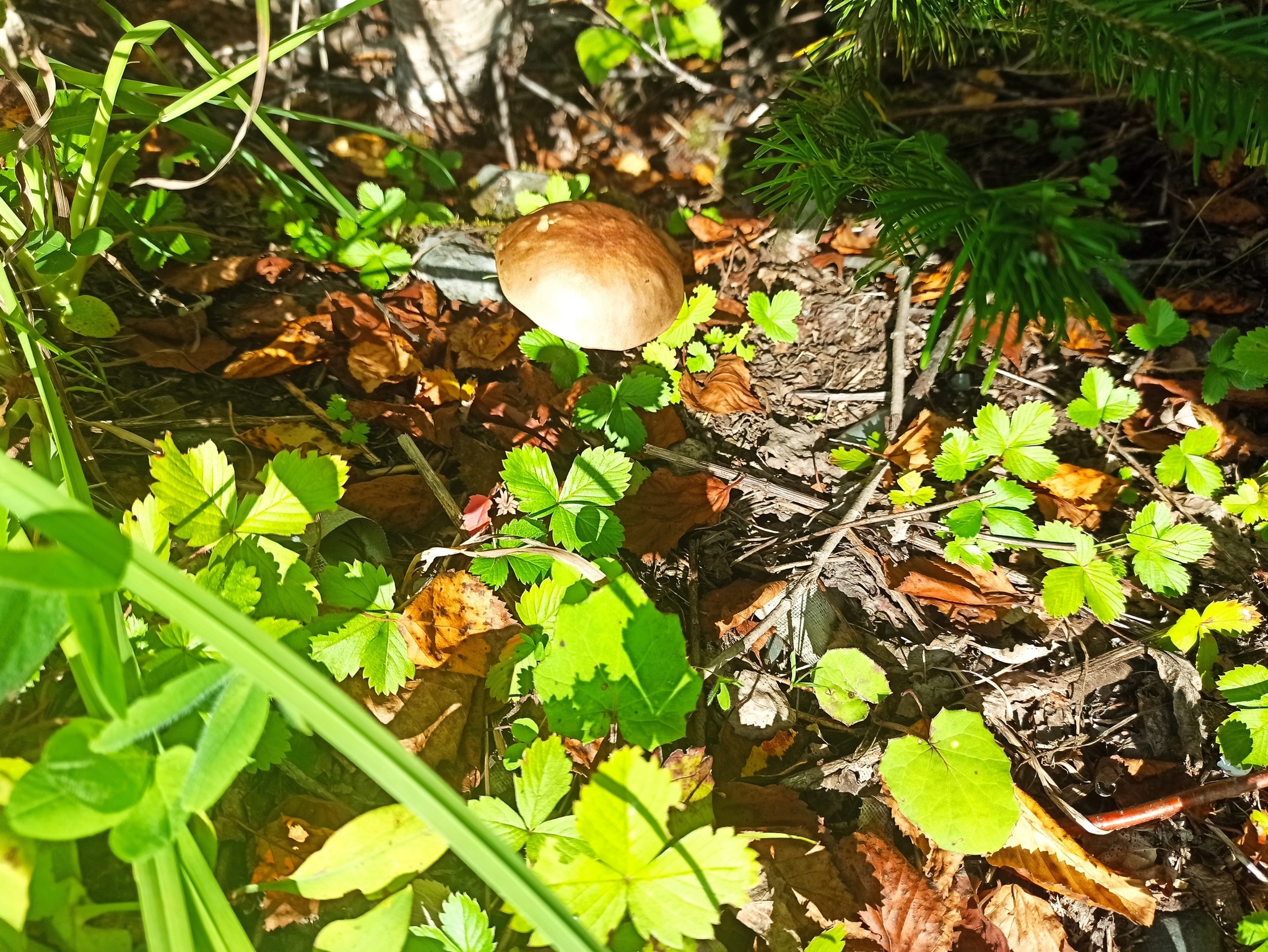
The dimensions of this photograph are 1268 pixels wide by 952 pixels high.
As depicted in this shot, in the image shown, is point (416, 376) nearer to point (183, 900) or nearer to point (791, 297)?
point (791, 297)

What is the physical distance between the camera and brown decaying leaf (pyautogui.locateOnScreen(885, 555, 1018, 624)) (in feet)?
5.99

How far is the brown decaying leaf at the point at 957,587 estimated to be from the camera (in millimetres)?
1826

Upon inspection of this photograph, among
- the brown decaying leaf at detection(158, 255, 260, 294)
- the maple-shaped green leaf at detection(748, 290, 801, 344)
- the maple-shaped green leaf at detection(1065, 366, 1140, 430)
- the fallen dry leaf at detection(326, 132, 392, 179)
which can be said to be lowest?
the maple-shaped green leaf at detection(1065, 366, 1140, 430)

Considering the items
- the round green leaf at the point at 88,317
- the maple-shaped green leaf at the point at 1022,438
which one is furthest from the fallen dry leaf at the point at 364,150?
the maple-shaped green leaf at the point at 1022,438

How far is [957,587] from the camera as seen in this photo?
72.0 inches

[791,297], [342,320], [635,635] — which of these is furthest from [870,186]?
[342,320]

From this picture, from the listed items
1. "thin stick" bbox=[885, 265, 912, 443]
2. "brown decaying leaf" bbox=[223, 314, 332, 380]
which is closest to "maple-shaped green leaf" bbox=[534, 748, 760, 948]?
"thin stick" bbox=[885, 265, 912, 443]

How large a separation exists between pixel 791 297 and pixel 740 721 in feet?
4.48

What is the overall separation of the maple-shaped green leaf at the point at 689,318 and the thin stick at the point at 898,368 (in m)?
0.61

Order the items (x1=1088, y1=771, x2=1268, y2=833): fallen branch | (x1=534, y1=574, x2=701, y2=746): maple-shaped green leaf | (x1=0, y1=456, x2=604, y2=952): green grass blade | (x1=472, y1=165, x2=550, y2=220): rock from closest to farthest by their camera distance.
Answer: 1. (x1=0, y1=456, x2=604, y2=952): green grass blade
2. (x1=534, y1=574, x2=701, y2=746): maple-shaped green leaf
3. (x1=1088, y1=771, x2=1268, y2=833): fallen branch
4. (x1=472, y1=165, x2=550, y2=220): rock

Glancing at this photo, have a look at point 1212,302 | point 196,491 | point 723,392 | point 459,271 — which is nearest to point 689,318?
point 723,392

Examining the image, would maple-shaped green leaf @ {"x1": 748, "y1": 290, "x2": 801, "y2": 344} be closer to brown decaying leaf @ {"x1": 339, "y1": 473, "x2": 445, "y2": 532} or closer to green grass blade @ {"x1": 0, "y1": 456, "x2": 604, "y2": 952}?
brown decaying leaf @ {"x1": 339, "y1": 473, "x2": 445, "y2": 532}

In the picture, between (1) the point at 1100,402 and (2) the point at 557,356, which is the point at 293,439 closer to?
(2) the point at 557,356

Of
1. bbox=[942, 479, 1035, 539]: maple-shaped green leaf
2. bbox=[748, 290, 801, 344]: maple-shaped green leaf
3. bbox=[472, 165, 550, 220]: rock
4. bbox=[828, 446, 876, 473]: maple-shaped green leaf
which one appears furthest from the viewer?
bbox=[472, 165, 550, 220]: rock
